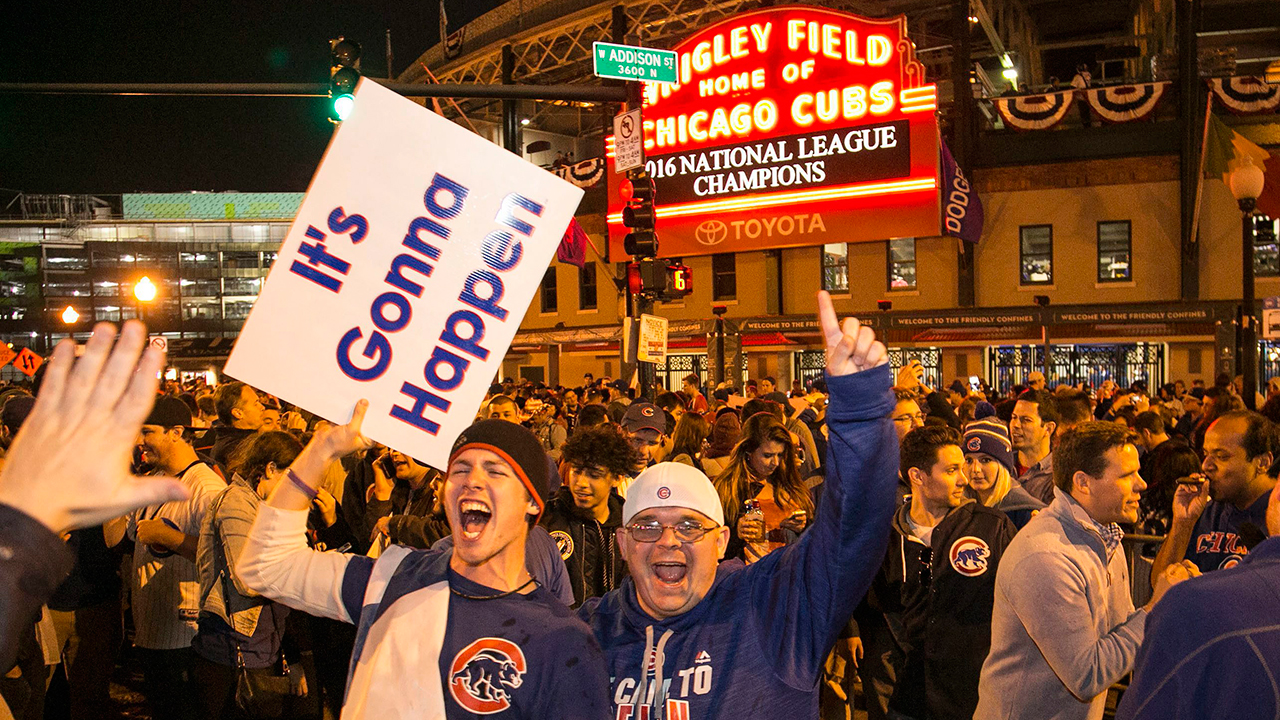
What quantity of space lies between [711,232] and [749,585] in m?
22.4

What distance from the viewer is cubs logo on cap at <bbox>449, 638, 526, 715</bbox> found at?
2.58 m

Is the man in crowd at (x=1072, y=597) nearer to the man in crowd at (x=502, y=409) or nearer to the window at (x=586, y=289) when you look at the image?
the man in crowd at (x=502, y=409)

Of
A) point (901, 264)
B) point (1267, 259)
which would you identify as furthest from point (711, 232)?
point (1267, 259)

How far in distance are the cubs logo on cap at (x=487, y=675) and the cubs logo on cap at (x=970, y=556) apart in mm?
2693

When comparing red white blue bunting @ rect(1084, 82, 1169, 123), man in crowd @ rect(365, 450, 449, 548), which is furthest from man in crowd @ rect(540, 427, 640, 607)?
red white blue bunting @ rect(1084, 82, 1169, 123)

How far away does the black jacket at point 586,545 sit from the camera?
18.1 ft

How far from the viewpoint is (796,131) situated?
23.6m

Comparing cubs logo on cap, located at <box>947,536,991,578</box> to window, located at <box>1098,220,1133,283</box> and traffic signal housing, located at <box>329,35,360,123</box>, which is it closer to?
traffic signal housing, located at <box>329,35,360,123</box>

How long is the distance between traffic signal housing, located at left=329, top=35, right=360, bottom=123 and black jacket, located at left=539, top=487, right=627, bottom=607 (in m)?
5.94

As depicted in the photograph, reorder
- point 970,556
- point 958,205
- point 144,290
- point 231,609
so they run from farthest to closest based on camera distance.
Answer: point 958,205 → point 144,290 → point 231,609 → point 970,556

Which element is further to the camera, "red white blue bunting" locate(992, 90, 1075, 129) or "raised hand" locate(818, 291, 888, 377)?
"red white blue bunting" locate(992, 90, 1075, 129)

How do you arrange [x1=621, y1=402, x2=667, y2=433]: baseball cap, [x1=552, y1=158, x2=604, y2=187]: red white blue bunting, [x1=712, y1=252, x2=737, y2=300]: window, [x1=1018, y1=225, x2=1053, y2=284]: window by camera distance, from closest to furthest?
[x1=621, y1=402, x2=667, y2=433]: baseball cap → [x1=1018, y1=225, x2=1053, y2=284]: window → [x1=712, y1=252, x2=737, y2=300]: window → [x1=552, y1=158, x2=604, y2=187]: red white blue bunting

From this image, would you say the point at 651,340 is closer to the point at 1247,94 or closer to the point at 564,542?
the point at 564,542

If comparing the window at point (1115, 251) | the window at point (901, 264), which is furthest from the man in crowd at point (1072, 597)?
the window at point (901, 264)
